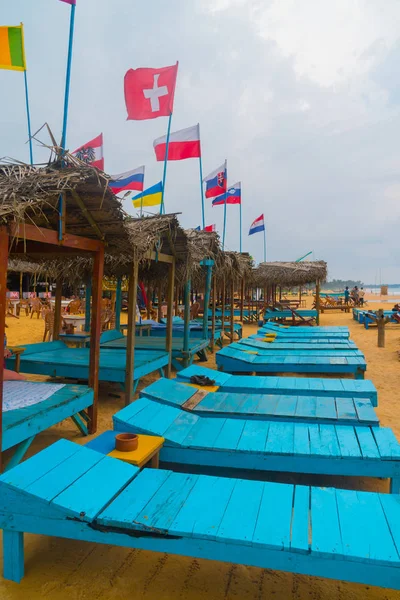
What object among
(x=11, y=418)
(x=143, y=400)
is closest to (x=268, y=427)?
(x=143, y=400)

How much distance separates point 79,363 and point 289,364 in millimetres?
3928

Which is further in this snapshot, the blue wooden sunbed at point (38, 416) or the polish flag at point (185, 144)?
the polish flag at point (185, 144)

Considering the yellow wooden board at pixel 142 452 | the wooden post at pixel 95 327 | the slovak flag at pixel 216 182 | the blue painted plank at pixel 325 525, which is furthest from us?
the slovak flag at pixel 216 182

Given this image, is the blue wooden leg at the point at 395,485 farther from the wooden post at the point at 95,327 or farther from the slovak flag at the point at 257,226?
the slovak flag at the point at 257,226

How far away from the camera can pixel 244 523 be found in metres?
2.26

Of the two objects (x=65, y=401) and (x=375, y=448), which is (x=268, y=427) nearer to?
(x=375, y=448)

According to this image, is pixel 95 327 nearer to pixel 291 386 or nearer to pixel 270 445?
pixel 270 445

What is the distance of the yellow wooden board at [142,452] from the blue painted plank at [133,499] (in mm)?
169

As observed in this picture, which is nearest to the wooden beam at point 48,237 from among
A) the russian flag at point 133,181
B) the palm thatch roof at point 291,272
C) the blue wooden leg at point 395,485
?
the blue wooden leg at point 395,485

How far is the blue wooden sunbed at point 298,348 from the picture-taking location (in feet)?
29.2

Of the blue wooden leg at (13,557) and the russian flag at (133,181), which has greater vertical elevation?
the russian flag at (133,181)

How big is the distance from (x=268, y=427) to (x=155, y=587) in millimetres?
1825

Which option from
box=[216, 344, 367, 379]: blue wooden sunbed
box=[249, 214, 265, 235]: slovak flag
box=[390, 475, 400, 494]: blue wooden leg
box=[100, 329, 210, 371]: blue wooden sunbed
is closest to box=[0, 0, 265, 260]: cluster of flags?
box=[100, 329, 210, 371]: blue wooden sunbed

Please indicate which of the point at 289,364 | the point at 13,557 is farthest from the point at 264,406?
the point at 289,364
